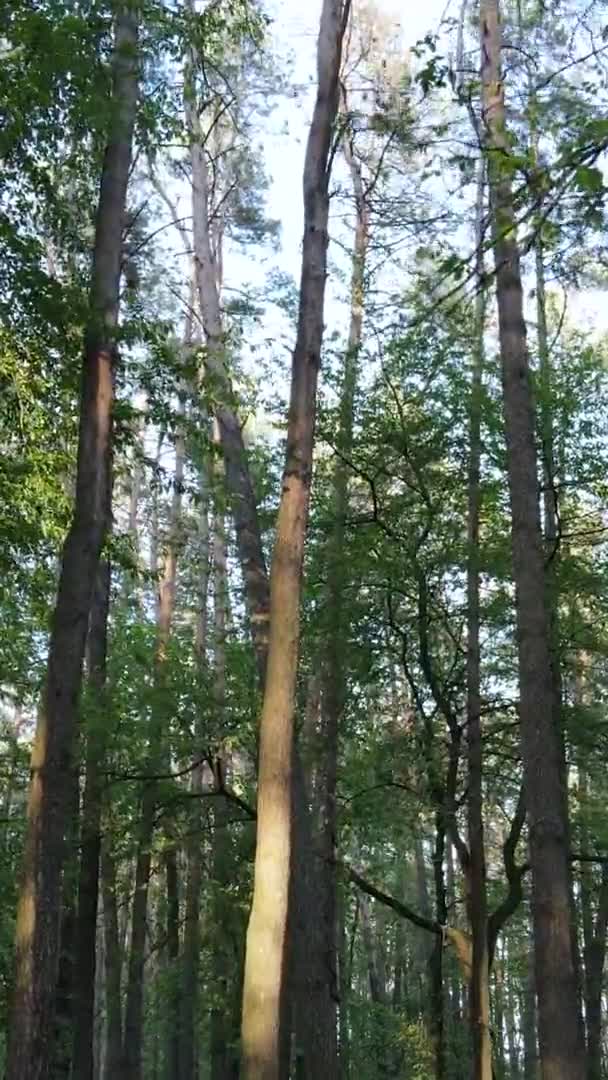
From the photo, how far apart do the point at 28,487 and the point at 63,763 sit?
2452mm

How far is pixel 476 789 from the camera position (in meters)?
10.5

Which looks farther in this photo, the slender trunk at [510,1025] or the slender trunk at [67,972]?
the slender trunk at [510,1025]

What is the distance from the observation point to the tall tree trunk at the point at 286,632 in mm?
5488

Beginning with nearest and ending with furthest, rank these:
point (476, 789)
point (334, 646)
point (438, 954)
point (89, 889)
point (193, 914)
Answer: point (476, 789)
point (334, 646)
point (89, 889)
point (438, 954)
point (193, 914)

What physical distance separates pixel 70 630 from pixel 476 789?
4.82m

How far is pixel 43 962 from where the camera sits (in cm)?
671

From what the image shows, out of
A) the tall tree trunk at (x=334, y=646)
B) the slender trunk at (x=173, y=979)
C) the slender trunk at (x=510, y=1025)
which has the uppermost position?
the tall tree trunk at (x=334, y=646)

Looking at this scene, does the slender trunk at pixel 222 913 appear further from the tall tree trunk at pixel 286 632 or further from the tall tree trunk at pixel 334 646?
the tall tree trunk at pixel 286 632

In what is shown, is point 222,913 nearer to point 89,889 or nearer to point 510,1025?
point 89,889

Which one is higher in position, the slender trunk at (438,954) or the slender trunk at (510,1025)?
the slender trunk at (438,954)

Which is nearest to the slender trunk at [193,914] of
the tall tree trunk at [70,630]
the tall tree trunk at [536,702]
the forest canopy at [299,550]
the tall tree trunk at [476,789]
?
the forest canopy at [299,550]

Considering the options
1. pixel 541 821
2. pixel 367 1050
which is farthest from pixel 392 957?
pixel 541 821

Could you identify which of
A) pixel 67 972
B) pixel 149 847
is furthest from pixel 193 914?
pixel 67 972

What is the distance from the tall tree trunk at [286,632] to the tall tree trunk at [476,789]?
2.27 meters
